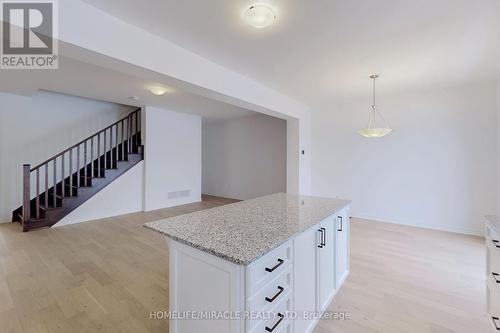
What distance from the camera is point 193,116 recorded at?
668 cm

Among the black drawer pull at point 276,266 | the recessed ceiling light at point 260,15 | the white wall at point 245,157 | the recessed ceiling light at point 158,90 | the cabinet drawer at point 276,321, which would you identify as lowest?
the cabinet drawer at point 276,321

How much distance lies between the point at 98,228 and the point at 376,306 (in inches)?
180

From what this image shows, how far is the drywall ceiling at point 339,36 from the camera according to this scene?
1963mm

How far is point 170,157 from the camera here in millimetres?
6156

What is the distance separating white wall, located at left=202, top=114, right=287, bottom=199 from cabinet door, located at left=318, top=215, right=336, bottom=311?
14.3 ft

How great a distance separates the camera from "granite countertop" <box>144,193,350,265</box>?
120 cm

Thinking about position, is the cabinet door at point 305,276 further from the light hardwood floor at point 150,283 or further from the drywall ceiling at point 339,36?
the drywall ceiling at point 339,36

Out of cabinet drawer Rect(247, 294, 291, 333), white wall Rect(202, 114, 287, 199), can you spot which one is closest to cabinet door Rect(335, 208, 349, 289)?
cabinet drawer Rect(247, 294, 291, 333)

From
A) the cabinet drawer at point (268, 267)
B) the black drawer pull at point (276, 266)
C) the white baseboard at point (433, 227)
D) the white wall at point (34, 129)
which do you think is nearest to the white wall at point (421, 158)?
the white baseboard at point (433, 227)

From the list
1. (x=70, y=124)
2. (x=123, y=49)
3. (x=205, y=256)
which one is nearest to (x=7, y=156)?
(x=70, y=124)

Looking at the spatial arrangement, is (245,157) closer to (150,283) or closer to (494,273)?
(150,283)

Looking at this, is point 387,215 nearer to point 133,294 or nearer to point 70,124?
point 133,294

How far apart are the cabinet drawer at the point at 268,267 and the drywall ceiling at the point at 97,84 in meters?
2.27

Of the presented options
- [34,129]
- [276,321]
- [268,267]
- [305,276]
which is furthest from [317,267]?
[34,129]
